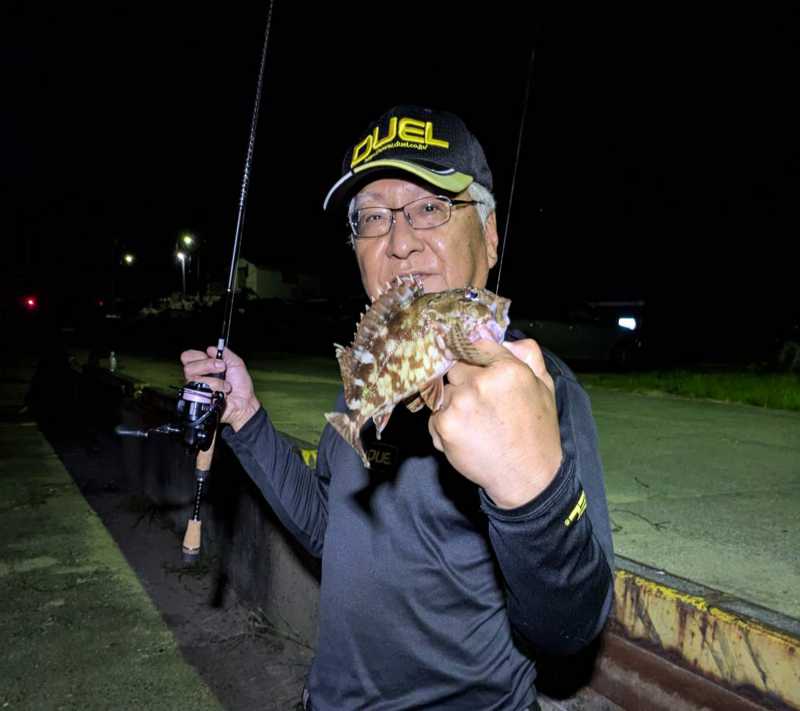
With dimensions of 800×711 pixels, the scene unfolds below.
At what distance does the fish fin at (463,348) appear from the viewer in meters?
1.43

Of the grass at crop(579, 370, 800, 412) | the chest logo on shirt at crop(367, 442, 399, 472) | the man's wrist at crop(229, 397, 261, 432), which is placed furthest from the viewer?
the grass at crop(579, 370, 800, 412)

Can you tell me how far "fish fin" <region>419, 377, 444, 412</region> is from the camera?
1566 mm

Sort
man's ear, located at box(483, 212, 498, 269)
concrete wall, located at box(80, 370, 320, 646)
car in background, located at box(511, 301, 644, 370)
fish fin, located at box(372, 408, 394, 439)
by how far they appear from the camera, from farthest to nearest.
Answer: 1. car in background, located at box(511, 301, 644, 370)
2. concrete wall, located at box(80, 370, 320, 646)
3. man's ear, located at box(483, 212, 498, 269)
4. fish fin, located at box(372, 408, 394, 439)

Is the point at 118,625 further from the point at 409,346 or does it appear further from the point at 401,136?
the point at 401,136

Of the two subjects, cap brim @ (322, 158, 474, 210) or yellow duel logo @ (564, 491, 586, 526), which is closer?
yellow duel logo @ (564, 491, 586, 526)

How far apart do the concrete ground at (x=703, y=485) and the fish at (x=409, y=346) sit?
2.26 m

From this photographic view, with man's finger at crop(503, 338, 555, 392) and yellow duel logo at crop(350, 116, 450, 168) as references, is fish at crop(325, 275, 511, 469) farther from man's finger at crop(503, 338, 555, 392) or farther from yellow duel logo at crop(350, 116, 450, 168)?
yellow duel logo at crop(350, 116, 450, 168)

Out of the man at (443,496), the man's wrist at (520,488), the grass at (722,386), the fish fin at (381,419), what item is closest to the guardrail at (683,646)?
the man at (443,496)

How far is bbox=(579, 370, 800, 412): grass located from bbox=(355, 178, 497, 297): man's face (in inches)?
373

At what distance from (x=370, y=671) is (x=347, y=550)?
0.38 m

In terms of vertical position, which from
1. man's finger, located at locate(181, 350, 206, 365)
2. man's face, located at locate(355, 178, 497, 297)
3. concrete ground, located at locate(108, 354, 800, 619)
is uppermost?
man's face, located at locate(355, 178, 497, 297)

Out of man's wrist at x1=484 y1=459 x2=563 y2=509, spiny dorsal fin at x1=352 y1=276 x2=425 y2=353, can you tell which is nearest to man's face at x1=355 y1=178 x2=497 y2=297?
spiny dorsal fin at x1=352 y1=276 x2=425 y2=353

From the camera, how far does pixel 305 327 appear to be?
32.6 m

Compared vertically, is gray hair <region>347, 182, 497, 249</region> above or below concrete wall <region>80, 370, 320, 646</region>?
above
